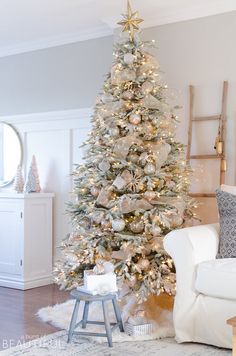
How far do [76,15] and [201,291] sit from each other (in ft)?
9.43

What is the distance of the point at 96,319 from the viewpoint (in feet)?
12.0

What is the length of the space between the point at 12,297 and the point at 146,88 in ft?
7.21

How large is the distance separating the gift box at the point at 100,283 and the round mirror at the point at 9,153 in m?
2.87

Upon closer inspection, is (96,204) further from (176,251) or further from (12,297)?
(12,297)

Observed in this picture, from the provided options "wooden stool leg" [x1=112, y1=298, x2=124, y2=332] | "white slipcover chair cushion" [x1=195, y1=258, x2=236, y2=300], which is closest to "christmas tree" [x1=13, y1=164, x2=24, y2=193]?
"wooden stool leg" [x1=112, y1=298, x2=124, y2=332]

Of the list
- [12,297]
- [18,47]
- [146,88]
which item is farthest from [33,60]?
[12,297]

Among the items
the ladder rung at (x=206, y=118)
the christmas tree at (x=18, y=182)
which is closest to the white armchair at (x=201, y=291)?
the ladder rung at (x=206, y=118)

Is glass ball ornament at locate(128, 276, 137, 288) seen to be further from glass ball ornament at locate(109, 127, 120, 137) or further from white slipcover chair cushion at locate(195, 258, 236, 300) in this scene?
glass ball ornament at locate(109, 127, 120, 137)

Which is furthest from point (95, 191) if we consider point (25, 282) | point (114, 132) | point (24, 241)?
point (25, 282)

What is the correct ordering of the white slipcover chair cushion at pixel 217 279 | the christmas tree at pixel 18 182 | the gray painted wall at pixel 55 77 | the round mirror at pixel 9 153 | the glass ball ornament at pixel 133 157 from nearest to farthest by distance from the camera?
the white slipcover chair cushion at pixel 217 279, the glass ball ornament at pixel 133 157, the gray painted wall at pixel 55 77, the christmas tree at pixel 18 182, the round mirror at pixel 9 153

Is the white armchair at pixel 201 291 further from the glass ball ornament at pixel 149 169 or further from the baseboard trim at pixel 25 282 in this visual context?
the baseboard trim at pixel 25 282

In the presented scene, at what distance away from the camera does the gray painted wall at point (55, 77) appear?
5234 mm

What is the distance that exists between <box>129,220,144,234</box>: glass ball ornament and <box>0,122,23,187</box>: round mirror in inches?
94.2

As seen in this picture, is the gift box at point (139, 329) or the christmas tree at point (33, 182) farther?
the christmas tree at point (33, 182)
